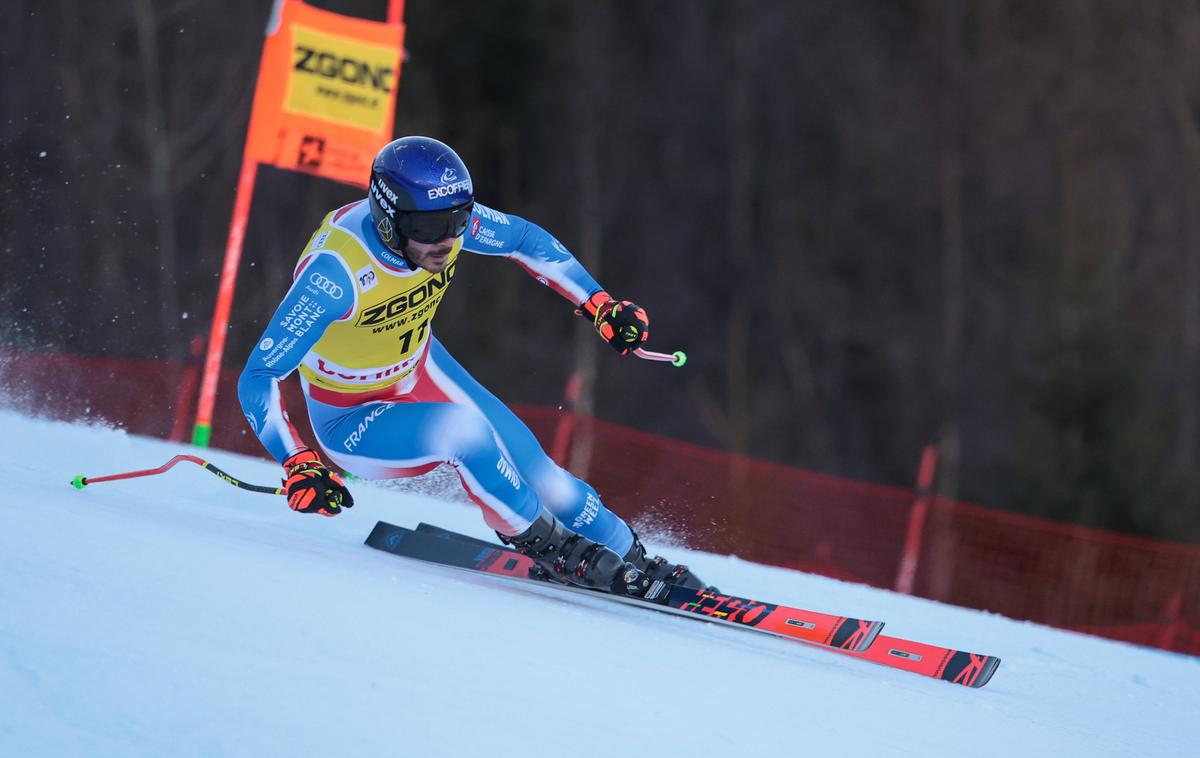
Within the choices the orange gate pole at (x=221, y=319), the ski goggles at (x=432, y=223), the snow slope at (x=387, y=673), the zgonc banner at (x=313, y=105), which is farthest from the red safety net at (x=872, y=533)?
the ski goggles at (x=432, y=223)

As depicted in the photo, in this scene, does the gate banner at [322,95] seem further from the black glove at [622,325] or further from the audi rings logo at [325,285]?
the audi rings logo at [325,285]

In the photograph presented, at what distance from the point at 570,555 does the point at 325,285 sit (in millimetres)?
1054

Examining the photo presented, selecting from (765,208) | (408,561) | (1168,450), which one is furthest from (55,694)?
(765,208)

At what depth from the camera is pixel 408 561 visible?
3965 mm

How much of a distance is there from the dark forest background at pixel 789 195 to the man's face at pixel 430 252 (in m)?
13.7

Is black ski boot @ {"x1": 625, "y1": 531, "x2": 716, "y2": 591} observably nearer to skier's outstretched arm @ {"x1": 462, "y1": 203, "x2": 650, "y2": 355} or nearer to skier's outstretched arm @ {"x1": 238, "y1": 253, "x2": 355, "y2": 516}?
skier's outstretched arm @ {"x1": 462, "y1": 203, "x2": 650, "y2": 355}

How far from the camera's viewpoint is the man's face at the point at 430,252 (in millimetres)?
3592

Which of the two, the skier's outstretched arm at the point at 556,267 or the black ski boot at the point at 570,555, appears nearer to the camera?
the black ski boot at the point at 570,555

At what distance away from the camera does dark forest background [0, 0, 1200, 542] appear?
59.2 ft

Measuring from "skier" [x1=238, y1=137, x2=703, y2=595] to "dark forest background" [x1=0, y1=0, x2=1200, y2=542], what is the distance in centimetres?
1344

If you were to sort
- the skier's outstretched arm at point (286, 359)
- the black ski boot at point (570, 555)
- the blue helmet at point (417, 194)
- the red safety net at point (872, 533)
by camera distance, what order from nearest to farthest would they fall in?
the skier's outstretched arm at point (286, 359)
the blue helmet at point (417, 194)
the black ski boot at point (570, 555)
the red safety net at point (872, 533)

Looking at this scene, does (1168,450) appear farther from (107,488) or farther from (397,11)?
(107,488)

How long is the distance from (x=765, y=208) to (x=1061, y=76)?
5582mm

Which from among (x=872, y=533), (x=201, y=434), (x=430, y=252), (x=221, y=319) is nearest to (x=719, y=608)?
(x=430, y=252)
